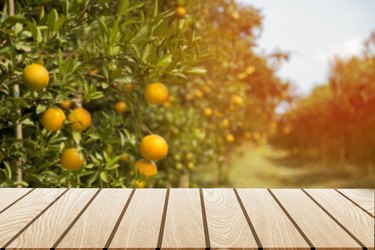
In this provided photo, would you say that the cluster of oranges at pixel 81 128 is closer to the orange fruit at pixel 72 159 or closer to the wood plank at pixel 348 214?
the orange fruit at pixel 72 159

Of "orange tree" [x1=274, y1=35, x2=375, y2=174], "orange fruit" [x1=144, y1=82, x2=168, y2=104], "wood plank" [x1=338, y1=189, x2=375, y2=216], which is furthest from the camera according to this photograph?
"orange tree" [x1=274, y1=35, x2=375, y2=174]

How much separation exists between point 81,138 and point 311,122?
1716 centimetres

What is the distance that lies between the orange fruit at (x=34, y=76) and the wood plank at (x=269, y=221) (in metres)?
1.06

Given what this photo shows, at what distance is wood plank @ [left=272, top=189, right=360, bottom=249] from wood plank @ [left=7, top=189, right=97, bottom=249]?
73 centimetres

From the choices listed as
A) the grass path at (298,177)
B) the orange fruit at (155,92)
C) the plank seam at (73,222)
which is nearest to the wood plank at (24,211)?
the plank seam at (73,222)

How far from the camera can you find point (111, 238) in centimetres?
158

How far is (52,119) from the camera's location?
271 cm

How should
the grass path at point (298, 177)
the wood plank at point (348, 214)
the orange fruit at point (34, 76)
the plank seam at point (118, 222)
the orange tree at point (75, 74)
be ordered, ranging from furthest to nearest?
the grass path at point (298, 177) → the orange tree at point (75, 74) → the orange fruit at point (34, 76) → the wood plank at point (348, 214) → the plank seam at point (118, 222)

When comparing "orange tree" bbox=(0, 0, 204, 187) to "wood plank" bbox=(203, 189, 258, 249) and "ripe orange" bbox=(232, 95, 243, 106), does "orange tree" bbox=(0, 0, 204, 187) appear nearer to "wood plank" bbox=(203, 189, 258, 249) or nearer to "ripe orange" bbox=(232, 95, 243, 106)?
"wood plank" bbox=(203, 189, 258, 249)

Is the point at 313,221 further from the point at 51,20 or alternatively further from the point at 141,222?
the point at 51,20

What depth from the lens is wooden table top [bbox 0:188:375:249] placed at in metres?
1.57

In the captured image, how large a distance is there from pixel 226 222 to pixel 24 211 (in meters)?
0.70

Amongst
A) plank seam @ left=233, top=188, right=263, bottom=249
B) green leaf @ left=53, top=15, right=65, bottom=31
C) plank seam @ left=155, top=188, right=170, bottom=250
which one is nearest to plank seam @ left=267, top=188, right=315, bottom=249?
plank seam @ left=233, top=188, right=263, bottom=249

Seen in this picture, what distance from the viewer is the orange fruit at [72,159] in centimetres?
276
